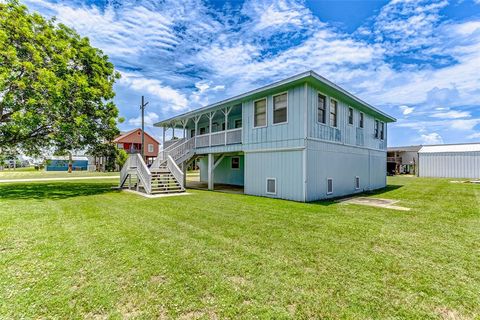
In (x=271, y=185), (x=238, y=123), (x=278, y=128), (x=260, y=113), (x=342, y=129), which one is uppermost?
(x=238, y=123)

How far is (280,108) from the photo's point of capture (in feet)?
33.0

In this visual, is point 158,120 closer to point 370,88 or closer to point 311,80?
point 311,80

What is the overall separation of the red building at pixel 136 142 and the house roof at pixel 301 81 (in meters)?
27.2

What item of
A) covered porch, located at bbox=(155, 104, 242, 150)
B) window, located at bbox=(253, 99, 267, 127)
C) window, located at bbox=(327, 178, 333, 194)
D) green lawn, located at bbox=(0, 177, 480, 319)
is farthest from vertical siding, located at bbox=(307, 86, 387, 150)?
green lawn, located at bbox=(0, 177, 480, 319)

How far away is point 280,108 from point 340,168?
14.0 ft

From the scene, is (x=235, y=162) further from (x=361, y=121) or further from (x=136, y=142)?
(x=136, y=142)

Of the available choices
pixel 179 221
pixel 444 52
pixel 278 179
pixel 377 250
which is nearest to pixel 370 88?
pixel 444 52

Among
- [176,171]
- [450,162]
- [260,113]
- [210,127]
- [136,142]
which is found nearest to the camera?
[260,113]

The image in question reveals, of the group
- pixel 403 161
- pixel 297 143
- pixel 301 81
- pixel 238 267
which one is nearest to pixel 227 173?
pixel 297 143

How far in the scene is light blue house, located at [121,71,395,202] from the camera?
9.20m

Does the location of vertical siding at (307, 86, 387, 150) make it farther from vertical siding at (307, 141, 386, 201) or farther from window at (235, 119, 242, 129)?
window at (235, 119, 242, 129)

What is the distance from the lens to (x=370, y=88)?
14.6 meters

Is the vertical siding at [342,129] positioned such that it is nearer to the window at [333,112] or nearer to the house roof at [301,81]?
the window at [333,112]

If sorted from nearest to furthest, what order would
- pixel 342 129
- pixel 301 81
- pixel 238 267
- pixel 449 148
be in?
pixel 238 267, pixel 301 81, pixel 342 129, pixel 449 148
